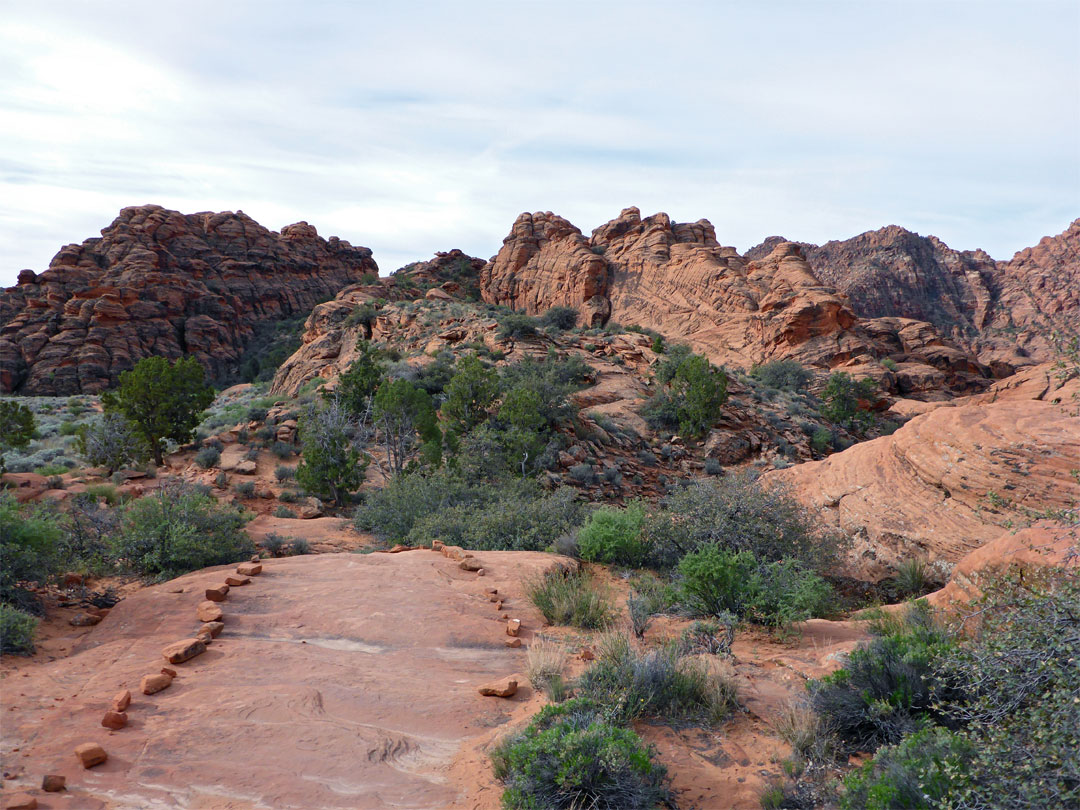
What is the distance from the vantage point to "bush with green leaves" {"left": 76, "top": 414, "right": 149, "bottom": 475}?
1692 centimetres

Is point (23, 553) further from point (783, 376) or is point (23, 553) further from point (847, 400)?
point (783, 376)

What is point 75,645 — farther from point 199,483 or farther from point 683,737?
point 199,483

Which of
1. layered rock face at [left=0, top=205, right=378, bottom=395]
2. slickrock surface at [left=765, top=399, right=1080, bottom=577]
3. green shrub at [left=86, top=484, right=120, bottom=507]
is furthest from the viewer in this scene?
layered rock face at [left=0, top=205, right=378, bottom=395]

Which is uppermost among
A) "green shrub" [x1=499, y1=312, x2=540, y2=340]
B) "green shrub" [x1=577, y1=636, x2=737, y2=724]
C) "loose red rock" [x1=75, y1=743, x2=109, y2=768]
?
"green shrub" [x1=499, y1=312, x2=540, y2=340]

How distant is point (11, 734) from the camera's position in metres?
4.40

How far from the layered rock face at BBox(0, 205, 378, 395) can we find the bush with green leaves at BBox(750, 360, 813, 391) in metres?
46.7

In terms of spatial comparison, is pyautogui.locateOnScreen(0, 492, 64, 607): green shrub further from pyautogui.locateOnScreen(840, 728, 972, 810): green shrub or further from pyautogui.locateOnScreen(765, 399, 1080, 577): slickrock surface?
pyautogui.locateOnScreen(765, 399, 1080, 577): slickrock surface

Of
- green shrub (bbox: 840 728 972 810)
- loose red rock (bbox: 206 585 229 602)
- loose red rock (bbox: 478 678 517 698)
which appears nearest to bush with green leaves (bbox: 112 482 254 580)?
loose red rock (bbox: 206 585 229 602)

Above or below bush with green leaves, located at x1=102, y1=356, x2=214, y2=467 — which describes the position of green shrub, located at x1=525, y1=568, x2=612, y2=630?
below

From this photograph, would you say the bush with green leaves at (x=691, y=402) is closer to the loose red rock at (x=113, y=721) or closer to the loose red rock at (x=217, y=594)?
the loose red rock at (x=217, y=594)

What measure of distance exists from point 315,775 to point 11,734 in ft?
7.54

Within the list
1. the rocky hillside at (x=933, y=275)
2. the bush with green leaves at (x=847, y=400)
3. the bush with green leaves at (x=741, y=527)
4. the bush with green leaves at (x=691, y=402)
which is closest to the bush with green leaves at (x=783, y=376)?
the bush with green leaves at (x=847, y=400)

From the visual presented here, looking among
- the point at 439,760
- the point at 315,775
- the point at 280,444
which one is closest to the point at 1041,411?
the point at 439,760

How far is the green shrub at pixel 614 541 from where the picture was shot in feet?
32.2
